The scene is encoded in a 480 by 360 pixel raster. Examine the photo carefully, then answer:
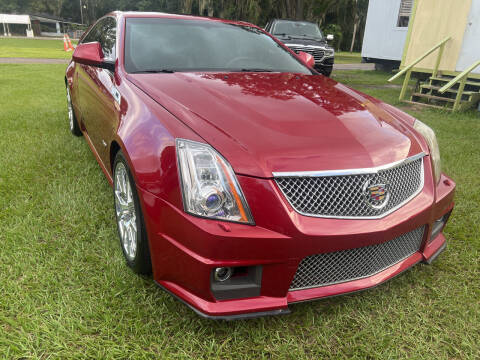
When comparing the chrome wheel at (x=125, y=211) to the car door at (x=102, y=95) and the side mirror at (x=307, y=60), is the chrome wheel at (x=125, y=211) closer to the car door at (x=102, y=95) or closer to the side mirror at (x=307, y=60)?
the car door at (x=102, y=95)

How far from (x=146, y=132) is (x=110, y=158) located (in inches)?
28.5

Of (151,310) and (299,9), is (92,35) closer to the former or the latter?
(151,310)

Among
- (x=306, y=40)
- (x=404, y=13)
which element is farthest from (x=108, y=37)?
(x=404, y=13)

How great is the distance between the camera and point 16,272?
2195 millimetres

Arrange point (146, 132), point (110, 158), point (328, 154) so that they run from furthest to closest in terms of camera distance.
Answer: point (110, 158), point (146, 132), point (328, 154)

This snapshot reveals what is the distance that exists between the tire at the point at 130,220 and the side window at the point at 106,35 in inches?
38.8

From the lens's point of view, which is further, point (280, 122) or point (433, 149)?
point (433, 149)

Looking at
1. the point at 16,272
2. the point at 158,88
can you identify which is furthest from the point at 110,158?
the point at 16,272

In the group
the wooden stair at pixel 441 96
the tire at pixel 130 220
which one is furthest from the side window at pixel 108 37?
the wooden stair at pixel 441 96

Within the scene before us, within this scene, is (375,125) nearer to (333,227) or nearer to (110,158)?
(333,227)

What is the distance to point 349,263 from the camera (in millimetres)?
1822

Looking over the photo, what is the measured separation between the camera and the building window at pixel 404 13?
13219 mm

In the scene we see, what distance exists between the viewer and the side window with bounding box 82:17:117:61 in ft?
9.71

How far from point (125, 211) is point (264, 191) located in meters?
1.10
